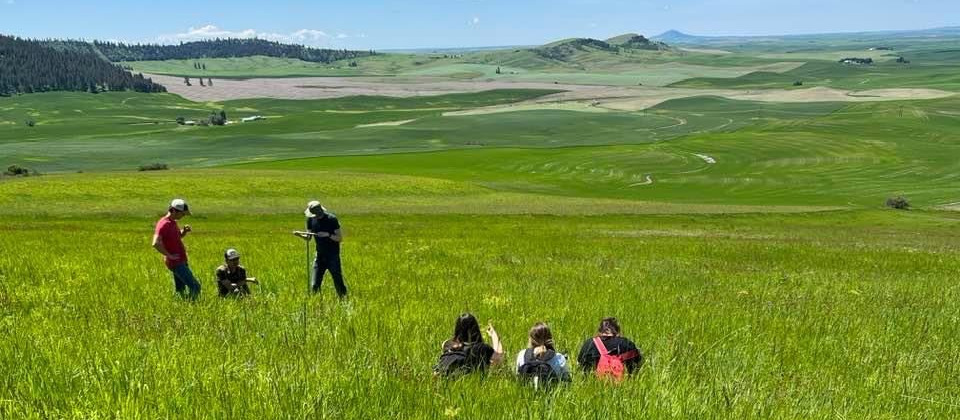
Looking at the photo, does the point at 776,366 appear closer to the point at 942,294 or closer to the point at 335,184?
the point at 942,294

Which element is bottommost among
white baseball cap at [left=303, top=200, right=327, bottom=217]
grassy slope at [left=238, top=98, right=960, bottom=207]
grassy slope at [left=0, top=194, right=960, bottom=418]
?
grassy slope at [left=238, top=98, right=960, bottom=207]

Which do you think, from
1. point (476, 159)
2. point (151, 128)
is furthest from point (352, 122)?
point (476, 159)

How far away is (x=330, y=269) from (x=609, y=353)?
641cm

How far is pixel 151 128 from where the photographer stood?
567 ft

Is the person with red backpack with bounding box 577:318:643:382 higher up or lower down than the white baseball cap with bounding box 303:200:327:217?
lower down

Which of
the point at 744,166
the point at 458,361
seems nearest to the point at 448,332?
the point at 458,361

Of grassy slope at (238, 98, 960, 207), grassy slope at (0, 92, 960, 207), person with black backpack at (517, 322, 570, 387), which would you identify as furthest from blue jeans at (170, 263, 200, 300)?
grassy slope at (238, 98, 960, 207)

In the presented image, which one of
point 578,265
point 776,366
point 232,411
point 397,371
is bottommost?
point 578,265

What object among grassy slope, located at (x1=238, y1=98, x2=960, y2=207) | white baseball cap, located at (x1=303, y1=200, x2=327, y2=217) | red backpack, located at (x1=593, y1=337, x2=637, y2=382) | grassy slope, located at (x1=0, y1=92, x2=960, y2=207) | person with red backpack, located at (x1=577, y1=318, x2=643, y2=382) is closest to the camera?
red backpack, located at (x1=593, y1=337, x2=637, y2=382)

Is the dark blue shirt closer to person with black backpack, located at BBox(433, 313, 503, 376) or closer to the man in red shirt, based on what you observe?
the man in red shirt

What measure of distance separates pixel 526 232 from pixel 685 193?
2000 inches

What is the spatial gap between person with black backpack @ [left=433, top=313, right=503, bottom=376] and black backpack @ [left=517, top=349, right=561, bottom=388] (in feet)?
1.58

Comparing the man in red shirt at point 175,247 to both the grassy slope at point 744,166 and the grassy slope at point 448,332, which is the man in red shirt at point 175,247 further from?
the grassy slope at point 744,166

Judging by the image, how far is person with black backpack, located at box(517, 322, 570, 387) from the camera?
646 centimetres
